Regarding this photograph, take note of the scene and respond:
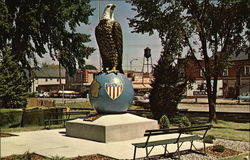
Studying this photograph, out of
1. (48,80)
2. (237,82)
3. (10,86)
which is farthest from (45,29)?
(48,80)

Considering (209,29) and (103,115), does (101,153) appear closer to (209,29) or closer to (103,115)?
(103,115)

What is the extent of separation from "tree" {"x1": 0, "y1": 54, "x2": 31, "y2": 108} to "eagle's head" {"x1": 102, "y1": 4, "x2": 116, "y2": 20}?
10.8 m

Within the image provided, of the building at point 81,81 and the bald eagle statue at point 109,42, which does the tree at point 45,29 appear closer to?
the bald eagle statue at point 109,42

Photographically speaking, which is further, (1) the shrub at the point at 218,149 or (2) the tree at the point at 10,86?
(2) the tree at the point at 10,86

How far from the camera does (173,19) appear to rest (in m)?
23.1

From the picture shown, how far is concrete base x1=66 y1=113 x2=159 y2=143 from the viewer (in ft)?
43.9

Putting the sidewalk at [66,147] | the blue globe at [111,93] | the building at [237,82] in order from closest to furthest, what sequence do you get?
the sidewalk at [66,147] < the blue globe at [111,93] < the building at [237,82]

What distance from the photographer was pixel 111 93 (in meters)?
14.4

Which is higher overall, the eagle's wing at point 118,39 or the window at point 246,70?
the window at point 246,70

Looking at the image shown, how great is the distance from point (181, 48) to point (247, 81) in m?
41.1

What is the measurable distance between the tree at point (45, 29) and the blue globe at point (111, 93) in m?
15.9

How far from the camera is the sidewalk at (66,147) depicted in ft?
35.9

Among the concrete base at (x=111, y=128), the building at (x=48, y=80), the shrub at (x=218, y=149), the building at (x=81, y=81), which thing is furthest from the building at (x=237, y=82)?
the shrub at (x=218, y=149)

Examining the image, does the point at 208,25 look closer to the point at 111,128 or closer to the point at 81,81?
the point at 111,128
